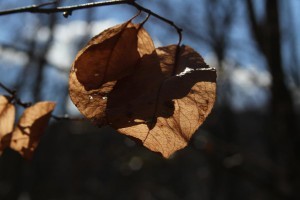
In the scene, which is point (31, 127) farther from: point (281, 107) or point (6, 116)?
point (281, 107)


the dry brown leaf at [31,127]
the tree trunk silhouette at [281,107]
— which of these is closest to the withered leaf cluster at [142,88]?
the dry brown leaf at [31,127]

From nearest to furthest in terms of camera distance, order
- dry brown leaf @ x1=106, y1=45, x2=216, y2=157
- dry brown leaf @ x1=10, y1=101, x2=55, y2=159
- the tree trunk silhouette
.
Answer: dry brown leaf @ x1=106, y1=45, x2=216, y2=157 → dry brown leaf @ x1=10, y1=101, x2=55, y2=159 → the tree trunk silhouette

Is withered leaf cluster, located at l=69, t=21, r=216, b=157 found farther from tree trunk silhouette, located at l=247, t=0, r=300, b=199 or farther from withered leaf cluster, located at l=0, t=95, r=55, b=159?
tree trunk silhouette, located at l=247, t=0, r=300, b=199

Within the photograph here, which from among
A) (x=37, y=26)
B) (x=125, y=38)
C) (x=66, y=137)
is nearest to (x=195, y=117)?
(x=125, y=38)

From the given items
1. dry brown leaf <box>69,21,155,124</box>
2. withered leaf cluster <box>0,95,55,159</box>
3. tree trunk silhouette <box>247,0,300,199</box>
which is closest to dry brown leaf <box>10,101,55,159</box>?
withered leaf cluster <box>0,95,55,159</box>

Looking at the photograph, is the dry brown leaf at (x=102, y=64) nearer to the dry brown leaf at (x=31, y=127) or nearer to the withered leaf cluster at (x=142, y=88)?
the withered leaf cluster at (x=142, y=88)

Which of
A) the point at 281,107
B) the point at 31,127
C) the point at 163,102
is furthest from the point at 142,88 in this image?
the point at 281,107

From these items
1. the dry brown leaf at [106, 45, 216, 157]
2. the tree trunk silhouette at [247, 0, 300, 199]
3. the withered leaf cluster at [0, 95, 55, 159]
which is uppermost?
the dry brown leaf at [106, 45, 216, 157]
